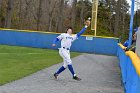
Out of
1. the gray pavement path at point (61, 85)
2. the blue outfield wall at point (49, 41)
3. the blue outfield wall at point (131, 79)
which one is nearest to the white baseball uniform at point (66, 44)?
the gray pavement path at point (61, 85)

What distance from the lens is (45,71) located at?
16.7 meters

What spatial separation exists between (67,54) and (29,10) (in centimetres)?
6615

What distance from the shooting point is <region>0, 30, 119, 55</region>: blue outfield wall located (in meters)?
35.6

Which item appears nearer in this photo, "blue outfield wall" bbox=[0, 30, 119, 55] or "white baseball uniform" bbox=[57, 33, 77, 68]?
"white baseball uniform" bbox=[57, 33, 77, 68]

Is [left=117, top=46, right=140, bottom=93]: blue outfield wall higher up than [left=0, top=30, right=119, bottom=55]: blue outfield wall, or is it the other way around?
[left=117, top=46, right=140, bottom=93]: blue outfield wall

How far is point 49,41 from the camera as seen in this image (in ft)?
119

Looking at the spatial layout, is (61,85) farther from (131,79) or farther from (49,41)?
(49,41)

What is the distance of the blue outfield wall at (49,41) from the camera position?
117 ft

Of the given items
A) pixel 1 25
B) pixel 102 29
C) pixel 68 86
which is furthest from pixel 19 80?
pixel 102 29

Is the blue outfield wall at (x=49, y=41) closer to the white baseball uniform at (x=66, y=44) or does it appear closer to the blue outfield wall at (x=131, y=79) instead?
the white baseball uniform at (x=66, y=44)

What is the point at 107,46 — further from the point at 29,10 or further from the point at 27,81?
the point at 29,10

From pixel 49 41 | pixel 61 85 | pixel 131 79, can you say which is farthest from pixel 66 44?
pixel 49 41

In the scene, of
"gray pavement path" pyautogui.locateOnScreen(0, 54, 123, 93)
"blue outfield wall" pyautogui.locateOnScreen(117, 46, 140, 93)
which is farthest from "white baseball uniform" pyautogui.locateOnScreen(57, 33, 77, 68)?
"blue outfield wall" pyautogui.locateOnScreen(117, 46, 140, 93)

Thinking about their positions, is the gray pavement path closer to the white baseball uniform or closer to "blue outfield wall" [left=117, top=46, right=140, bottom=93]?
the white baseball uniform
